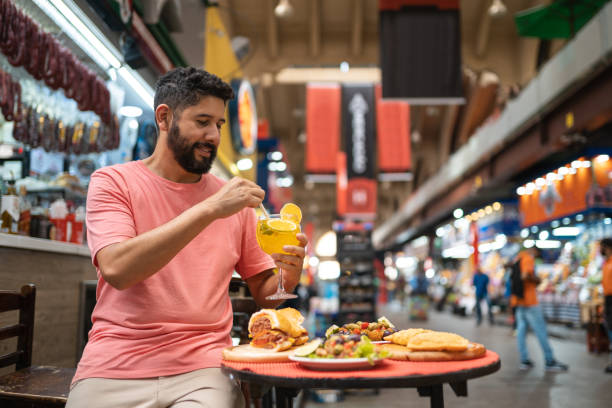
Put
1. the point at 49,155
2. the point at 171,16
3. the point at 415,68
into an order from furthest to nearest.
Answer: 1. the point at 415,68
2. the point at 171,16
3. the point at 49,155

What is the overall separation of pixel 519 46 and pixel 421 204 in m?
10.8

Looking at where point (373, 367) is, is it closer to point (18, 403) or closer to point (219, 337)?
point (219, 337)

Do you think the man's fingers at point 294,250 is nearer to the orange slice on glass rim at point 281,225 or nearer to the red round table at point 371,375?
the orange slice on glass rim at point 281,225

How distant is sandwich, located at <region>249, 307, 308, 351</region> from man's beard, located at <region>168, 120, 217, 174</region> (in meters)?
0.53

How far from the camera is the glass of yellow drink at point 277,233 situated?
1.81m

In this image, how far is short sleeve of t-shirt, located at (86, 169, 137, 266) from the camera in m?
1.58

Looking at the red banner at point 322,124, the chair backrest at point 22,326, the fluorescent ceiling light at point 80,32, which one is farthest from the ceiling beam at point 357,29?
the chair backrest at point 22,326

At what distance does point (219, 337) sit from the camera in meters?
1.77

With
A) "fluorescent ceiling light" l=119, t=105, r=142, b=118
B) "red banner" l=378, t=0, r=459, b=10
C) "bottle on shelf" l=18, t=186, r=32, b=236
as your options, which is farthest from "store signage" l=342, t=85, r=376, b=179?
"bottle on shelf" l=18, t=186, r=32, b=236

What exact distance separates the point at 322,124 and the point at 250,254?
9.80 m

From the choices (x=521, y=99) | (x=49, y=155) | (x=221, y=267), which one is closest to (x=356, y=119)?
(x=521, y=99)

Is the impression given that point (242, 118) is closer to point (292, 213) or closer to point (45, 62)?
point (45, 62)

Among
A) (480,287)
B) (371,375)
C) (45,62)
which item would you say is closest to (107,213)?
(371,375)

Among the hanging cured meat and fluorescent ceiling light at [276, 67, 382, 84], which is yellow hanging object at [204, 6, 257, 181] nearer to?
the hanging cured meat
